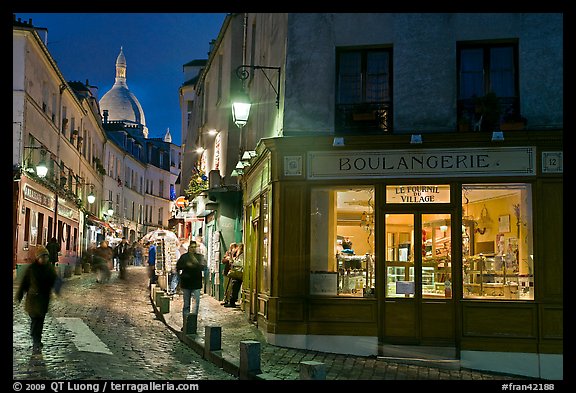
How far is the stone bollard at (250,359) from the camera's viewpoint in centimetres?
882

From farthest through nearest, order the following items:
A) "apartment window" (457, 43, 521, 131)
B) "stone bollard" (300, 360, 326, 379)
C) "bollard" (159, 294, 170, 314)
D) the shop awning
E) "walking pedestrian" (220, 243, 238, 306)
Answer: the shop awning → "walking pedestrian" (220, 243, 238, 306) → "bollard" (159, 294, 170, 314) → "apartment window" (457, 43, 521, 131) → "stone bollard" (300, 360, 326, 379)

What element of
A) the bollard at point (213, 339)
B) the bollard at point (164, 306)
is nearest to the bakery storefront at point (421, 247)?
the bollard at point (213, 339)

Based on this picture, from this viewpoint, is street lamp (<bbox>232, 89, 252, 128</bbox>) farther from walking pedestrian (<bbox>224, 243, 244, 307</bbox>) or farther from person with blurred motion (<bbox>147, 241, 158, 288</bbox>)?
person with blurred motion (<bbox>147, 241, 158, 288</bbox>)

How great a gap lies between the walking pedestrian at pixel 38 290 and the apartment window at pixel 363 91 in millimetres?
5423

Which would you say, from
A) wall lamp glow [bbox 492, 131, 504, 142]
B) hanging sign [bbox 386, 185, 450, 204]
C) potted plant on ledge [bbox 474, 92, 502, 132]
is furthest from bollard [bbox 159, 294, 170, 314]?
wall lamp glow [bbox 492, 131, 504, 142]

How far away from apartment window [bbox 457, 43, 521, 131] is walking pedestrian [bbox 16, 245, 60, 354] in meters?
7.25

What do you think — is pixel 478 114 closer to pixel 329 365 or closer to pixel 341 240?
pixel 341 240

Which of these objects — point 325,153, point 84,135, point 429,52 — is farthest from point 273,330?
point 84,135

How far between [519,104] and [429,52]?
1761 mm

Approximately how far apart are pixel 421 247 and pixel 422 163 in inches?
55.3

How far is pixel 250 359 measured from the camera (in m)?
8.88

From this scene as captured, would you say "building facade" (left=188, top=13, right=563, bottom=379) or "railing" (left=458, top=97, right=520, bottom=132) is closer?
"building facade" (left=188, top=13, right=563, bottom=379)

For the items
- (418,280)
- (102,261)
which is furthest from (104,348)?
(102,261)

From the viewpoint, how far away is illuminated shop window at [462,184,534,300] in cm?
1135
